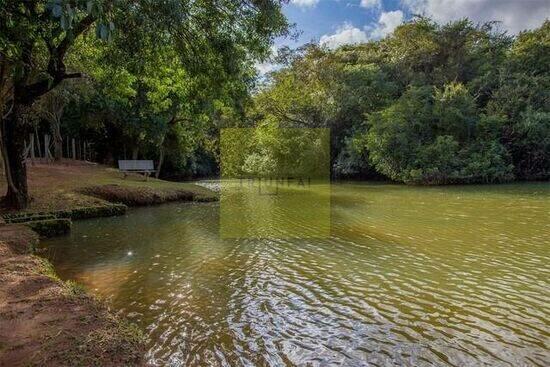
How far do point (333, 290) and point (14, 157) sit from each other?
10650mm

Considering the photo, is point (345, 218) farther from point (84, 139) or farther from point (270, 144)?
point (84, 139)

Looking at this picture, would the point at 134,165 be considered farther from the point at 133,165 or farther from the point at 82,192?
the point at 82,192

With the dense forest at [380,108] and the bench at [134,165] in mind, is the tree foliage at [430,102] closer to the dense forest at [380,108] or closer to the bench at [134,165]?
the dense forest at [380,108]

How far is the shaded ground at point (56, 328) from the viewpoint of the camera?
386 cm

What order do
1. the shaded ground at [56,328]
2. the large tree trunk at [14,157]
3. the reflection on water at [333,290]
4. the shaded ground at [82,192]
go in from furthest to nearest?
the shaded ground at [82,192], the large tree trunk at [14,157], the reflection on water at [333,290], the shaded ground at [56,328]

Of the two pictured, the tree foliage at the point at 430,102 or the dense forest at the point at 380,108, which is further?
the tree foliage at the point at 430,102

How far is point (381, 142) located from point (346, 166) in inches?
216

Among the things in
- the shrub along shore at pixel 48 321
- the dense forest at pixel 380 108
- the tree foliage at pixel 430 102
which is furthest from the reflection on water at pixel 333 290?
the tree foliage at pixel 430 102

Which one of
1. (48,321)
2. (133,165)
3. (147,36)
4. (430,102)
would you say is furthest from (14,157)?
(430,102)

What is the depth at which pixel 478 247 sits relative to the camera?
9742mm

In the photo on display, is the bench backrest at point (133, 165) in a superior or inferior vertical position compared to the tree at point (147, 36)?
inferior

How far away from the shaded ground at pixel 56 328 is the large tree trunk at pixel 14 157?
7.06 meters

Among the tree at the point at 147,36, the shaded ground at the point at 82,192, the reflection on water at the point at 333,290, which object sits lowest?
the reflection on water at the point at 333,290

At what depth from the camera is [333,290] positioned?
6.93m
